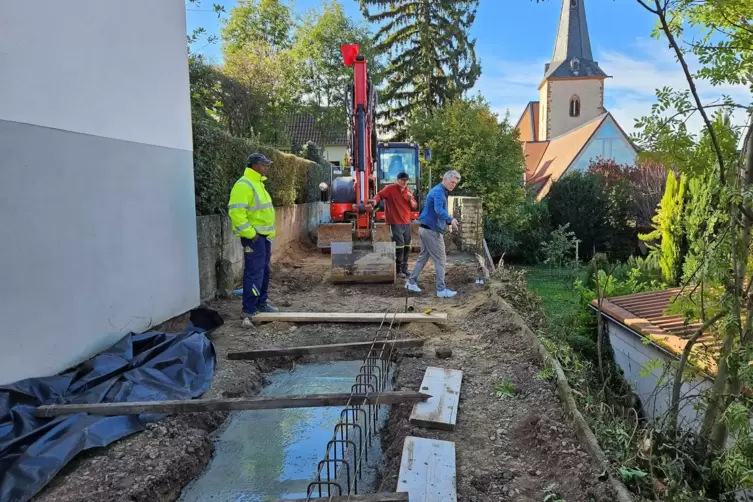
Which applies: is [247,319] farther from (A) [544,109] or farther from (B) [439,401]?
(A) [544,109]

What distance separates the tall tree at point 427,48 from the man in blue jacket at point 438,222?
20.7 metres

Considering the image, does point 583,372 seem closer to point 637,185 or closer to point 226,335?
point 226,335

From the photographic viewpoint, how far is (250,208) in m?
5.99

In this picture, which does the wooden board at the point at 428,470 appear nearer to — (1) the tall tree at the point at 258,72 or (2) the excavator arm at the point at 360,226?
(2) the excavator arm at the point at 360,226

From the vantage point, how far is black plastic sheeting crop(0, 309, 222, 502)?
9.38 ft

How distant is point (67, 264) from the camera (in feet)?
13.2

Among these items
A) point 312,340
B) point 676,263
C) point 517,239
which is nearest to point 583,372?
point 312,340

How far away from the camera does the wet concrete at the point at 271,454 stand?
3.14m

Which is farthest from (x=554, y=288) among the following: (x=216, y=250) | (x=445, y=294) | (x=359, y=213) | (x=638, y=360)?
(x=216, y=250)

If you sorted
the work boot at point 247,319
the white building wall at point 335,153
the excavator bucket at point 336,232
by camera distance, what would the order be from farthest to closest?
the white building wall at point 335,153 < the excavator bucket at point 336,232 < the work boot at point 247,319

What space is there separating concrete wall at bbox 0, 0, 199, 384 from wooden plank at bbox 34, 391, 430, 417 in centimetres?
52

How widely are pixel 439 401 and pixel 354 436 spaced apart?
0.83 m

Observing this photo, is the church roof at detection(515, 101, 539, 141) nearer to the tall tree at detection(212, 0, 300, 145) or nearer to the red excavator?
the tall tree at detection(212, 0, 300, 145)

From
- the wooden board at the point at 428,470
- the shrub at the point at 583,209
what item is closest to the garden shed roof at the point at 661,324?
the wooden board at the point at 428,470
